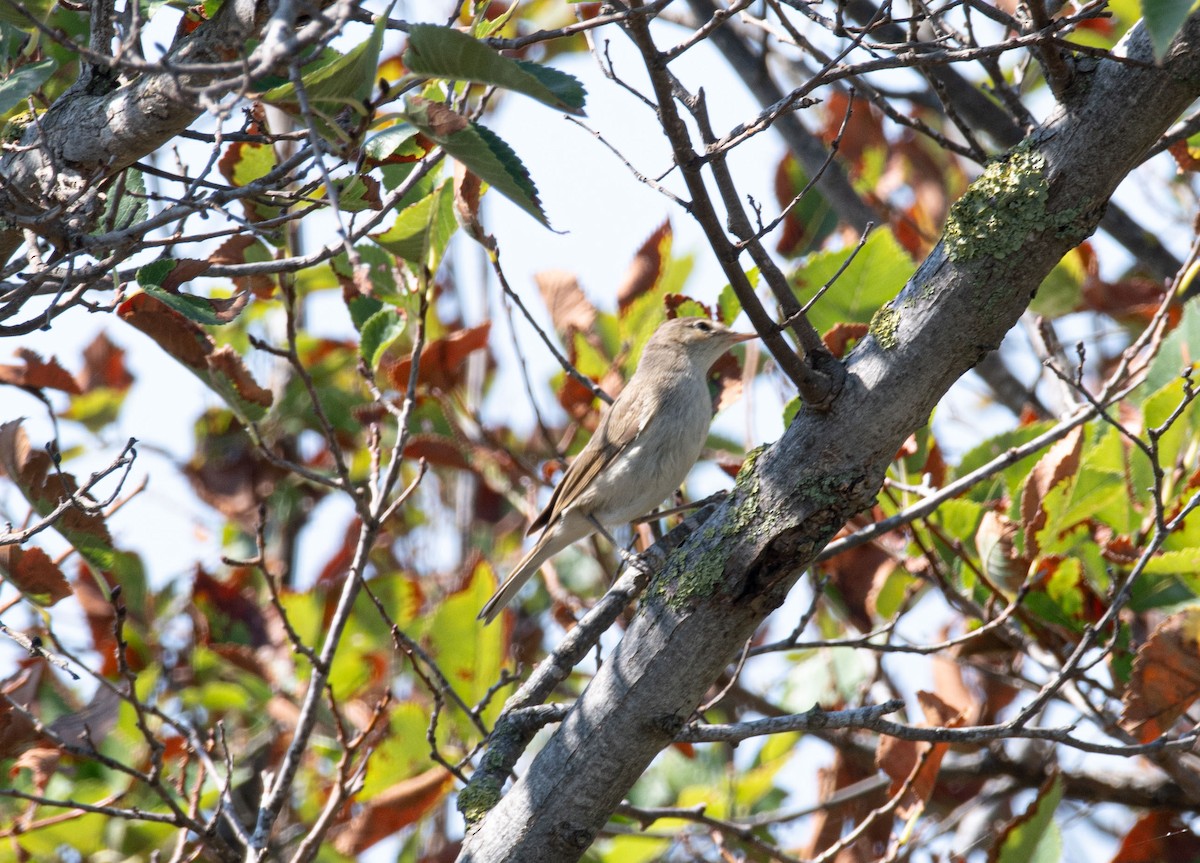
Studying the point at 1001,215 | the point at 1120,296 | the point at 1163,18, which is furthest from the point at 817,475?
the point at 1120,296

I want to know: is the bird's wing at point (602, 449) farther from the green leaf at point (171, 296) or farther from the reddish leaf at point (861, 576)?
the green leaf at point (171, 296)

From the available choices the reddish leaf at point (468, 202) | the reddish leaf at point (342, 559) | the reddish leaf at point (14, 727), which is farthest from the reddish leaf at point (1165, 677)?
the reddish leaf at point (342, 559)

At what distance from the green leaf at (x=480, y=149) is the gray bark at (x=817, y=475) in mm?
707

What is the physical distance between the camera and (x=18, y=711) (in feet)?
9.50

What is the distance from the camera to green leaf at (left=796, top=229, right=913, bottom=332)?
3396 mm

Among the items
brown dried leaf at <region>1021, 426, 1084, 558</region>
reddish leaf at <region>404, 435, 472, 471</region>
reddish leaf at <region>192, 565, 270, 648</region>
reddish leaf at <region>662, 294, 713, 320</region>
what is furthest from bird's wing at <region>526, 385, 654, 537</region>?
brown dried leaf at <region>1021, 426, 1084, 558</region>

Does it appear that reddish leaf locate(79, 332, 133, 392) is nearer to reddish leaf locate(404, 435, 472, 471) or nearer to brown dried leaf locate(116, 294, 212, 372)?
reddish leaf locate(404, 435, 472, 471)

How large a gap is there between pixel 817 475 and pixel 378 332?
5.22ft

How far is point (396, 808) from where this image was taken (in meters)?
3.62

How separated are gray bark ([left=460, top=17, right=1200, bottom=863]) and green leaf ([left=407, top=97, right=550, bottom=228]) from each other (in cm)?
→ 71

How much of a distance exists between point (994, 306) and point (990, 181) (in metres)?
0.23

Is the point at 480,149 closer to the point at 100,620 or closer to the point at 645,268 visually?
the point at 645,268

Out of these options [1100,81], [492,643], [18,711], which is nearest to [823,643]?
[492,643]

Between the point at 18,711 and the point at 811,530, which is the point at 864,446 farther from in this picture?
the point at 18,711
